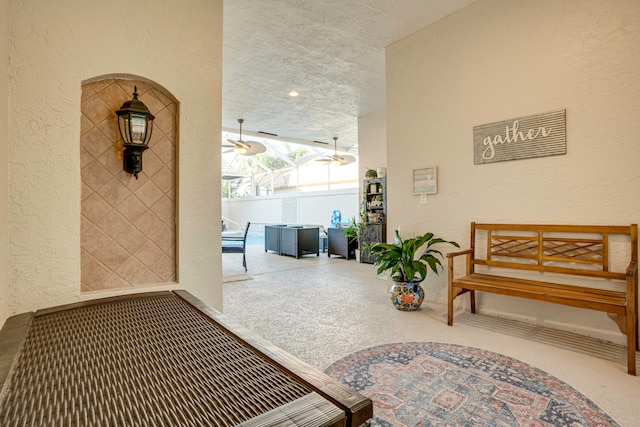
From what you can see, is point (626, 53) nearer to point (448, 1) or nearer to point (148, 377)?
point (448, 1)

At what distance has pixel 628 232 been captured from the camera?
93.6 inches

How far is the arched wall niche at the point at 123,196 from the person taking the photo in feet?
6.86

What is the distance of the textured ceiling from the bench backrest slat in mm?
2361

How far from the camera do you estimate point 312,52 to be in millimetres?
4160

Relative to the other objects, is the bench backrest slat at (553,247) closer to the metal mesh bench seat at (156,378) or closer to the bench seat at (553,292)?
the bench seat at (553,292)

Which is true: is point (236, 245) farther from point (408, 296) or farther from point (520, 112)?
point (520, 112)

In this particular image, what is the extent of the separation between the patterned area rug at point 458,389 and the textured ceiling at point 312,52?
331 cm

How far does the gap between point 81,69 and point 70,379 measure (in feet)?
6.54

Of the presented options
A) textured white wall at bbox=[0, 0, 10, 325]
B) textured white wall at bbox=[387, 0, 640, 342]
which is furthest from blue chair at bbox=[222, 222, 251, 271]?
textured white wall at bbox=[0, 0, 10, 325]

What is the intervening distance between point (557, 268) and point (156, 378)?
3.08 m

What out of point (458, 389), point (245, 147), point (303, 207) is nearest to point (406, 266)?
point (458, 389)

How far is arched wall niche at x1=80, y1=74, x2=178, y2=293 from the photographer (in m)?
2.09

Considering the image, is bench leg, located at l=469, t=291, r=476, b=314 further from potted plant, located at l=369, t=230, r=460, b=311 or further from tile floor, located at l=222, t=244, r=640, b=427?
potted plant, located at l=369, t=230, r=460, b=311

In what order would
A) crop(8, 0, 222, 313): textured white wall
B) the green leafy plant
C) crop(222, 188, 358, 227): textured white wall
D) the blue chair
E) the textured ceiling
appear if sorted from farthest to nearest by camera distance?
crop(222, 188, 358, 227): textured white wall, the blue chair, the textured ceiling, the green leafy plant, crop(8, 0, 222, 313): textured white wall
